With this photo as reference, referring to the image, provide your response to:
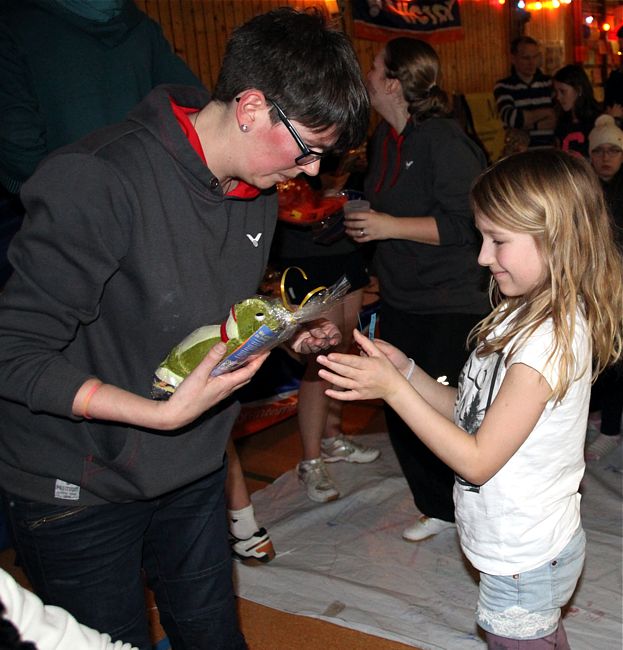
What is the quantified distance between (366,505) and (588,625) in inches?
44.9

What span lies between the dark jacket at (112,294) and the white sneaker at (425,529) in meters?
1.67

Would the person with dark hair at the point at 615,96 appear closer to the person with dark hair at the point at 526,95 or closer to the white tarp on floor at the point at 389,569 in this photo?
the person with dark hair at the point at 526,95

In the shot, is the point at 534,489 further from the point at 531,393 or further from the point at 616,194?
the point at 616,194

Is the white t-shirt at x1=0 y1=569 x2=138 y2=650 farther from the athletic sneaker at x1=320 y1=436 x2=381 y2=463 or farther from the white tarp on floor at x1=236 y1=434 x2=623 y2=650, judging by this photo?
the athletic sneaker at x1=320 y1=436 x2=381 y2=463

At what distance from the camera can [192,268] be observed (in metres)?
1.46

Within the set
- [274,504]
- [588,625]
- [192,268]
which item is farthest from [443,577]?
[192,268]

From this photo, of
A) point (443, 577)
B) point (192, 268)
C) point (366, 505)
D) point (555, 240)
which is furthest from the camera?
point (366, 505)

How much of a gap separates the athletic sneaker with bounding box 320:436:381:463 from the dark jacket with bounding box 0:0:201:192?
77.7 inches

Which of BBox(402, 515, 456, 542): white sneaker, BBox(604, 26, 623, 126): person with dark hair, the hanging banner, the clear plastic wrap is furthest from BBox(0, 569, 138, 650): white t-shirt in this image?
the hanging banner

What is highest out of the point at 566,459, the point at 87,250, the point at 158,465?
the point at 87,250

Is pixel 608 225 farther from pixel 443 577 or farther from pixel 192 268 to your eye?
pixel 443 577

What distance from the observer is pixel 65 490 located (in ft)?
4.65

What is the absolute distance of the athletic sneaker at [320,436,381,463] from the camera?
12.3ft

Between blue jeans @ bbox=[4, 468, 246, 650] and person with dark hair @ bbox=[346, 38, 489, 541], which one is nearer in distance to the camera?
blue jeans @ bbox=[4, 468, 246, 650]
